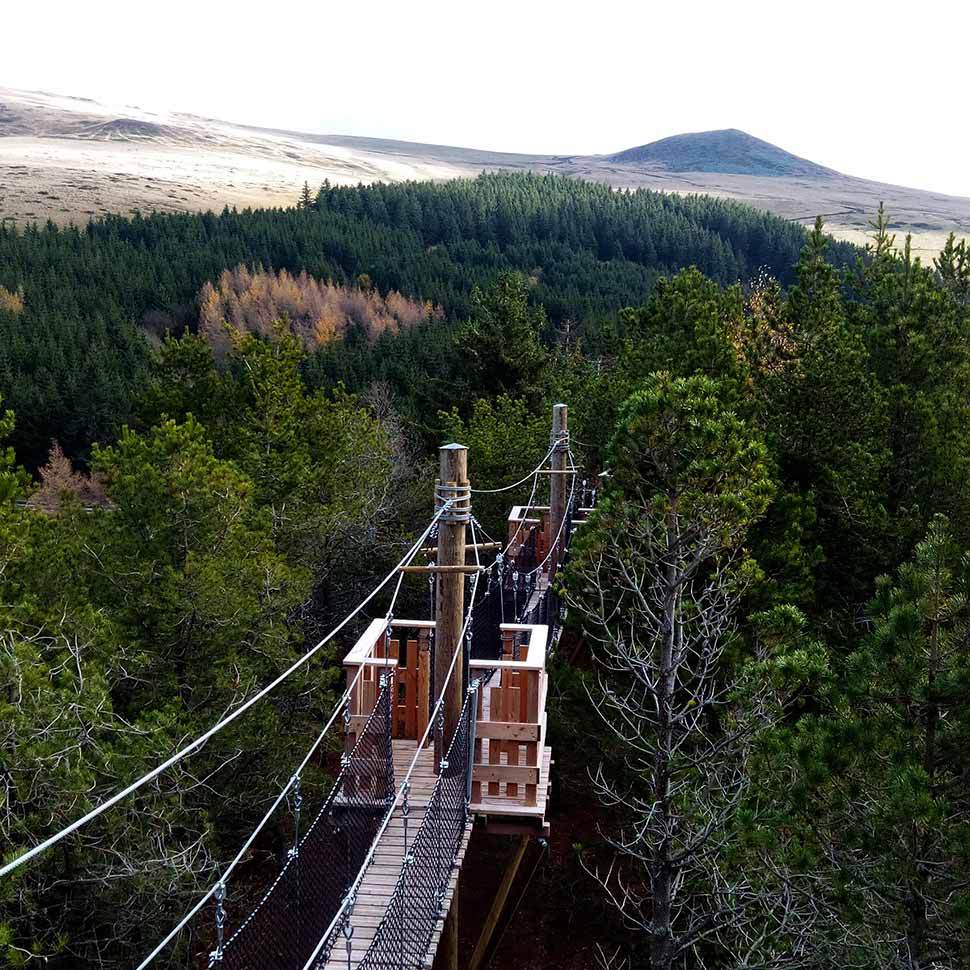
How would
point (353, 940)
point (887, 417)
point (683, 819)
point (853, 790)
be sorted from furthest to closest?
point (887, 417) < point (683, 819) < point (853, 790) < point (353, 940)

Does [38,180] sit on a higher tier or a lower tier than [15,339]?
higher

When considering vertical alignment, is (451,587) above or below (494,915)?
above

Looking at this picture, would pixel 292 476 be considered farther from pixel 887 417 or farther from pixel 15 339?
pixel 15 339

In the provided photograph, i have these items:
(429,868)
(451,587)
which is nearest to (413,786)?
(429,868)

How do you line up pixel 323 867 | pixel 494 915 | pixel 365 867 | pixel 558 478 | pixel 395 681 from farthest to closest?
pixel 558 478 → pixel 494 915 → pixel 395 681 → pixel 323 867 → pixel 365 867

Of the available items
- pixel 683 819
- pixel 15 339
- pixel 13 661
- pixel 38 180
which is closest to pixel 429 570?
pixel 683 819

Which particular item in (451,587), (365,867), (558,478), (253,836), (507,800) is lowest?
(507,800)

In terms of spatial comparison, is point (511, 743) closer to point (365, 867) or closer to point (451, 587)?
point (451, 587)
